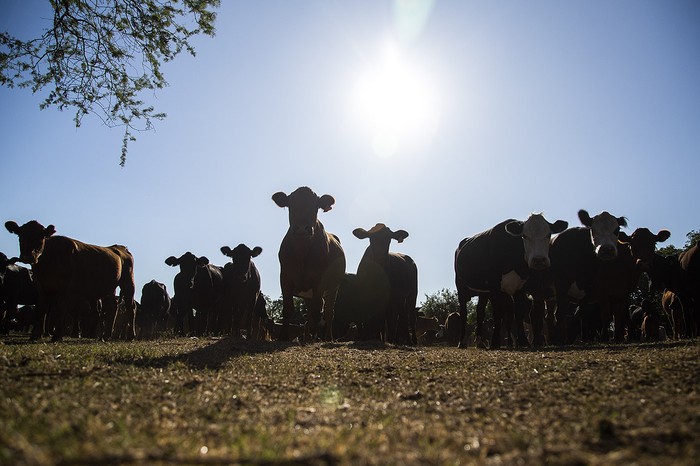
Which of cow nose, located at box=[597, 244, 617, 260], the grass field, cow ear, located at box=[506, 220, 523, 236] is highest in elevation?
cow ear, located at box=[506, 220, 523, 236]

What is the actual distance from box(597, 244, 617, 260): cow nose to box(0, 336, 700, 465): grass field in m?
6.29

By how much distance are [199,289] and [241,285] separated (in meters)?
2.98

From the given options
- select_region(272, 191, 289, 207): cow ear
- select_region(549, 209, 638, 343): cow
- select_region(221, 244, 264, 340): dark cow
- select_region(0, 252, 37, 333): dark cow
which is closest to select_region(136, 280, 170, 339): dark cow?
select_region(0, 252, 37, 333): dark cow

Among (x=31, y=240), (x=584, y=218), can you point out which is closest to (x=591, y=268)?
(x=584, y=218)

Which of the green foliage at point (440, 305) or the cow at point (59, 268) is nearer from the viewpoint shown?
the cow at point (59, 268)

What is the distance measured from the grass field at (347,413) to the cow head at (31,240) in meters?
7.08

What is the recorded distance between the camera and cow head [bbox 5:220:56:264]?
11.6 metres

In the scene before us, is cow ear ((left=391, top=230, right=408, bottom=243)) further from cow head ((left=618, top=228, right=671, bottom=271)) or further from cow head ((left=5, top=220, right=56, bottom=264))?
cow head ((left=5, top=220, right=56, bottom=264))

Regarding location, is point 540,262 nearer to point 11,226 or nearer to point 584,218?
point 584,218

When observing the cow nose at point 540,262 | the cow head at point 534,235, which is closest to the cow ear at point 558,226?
the cow head at point 534,235

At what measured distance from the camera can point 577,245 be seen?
1303 centimetres

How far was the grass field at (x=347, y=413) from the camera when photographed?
2.16 m

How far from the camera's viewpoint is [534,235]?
11.2 metres

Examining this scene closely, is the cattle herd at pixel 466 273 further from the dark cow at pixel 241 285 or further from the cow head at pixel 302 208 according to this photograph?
the dark cow at pixel 241 285
